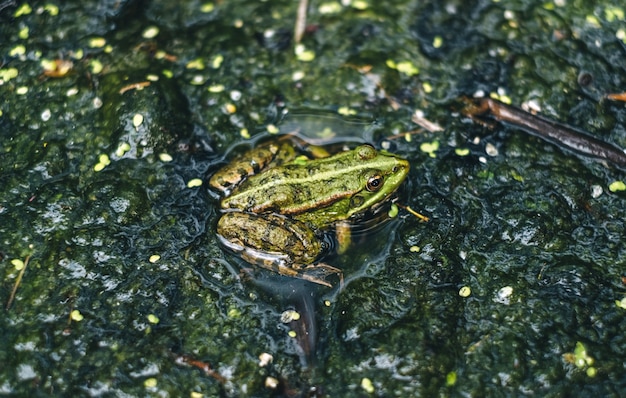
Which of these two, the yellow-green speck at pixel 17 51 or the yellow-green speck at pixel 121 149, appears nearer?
the yellow-green speck at pixel 121 149

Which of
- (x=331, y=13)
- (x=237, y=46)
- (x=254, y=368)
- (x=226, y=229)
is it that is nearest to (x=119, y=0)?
(x=237, y=46)

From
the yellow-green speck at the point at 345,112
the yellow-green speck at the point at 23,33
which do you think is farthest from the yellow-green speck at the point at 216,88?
the yellow-green speck at the point at 23,33

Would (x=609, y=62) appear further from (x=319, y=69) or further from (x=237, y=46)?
(x=237, y=46)

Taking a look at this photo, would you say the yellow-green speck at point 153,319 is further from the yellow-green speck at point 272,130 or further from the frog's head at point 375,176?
the yellow-green speck at point 272,130

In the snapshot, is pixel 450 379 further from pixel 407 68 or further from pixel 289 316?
pixel 407 68

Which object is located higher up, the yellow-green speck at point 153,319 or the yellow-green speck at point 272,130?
the yellow-green speck at point 272,130

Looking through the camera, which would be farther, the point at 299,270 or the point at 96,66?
the point at 96,66

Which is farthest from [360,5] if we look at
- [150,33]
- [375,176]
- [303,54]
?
[375,176]
